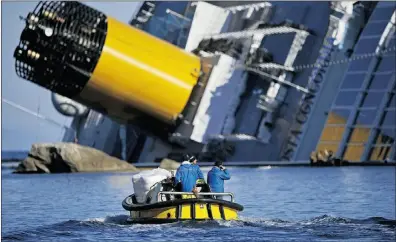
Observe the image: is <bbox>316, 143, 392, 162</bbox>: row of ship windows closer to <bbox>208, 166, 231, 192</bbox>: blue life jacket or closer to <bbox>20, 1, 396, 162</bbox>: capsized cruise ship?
<bbox>20, 1, 396, 162</bbox>: capsized cruise ship

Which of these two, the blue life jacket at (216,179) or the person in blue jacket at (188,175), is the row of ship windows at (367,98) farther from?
the person in blue jacket at (188,175)

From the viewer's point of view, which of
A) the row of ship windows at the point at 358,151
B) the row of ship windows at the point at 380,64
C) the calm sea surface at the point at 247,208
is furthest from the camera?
the row of ship windows at the point at 380,64

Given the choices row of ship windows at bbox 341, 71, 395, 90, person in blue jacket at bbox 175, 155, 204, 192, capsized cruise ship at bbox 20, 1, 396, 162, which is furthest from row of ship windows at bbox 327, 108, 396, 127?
person in blue jacket at bbox 175, 155, 204, 192

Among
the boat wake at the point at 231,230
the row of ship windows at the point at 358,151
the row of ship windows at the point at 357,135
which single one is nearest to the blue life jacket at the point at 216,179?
the boat wake at the point at 231,230

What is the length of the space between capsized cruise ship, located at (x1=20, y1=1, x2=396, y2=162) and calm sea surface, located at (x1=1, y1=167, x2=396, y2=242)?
3.39 m

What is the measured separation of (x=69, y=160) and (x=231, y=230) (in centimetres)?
3205

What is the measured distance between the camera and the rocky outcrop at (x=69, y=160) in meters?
52.5

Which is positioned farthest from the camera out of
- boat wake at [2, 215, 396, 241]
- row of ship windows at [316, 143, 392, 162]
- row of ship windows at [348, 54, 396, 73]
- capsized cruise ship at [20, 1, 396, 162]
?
capsized cruise ship at [20, 1, 396, 162]

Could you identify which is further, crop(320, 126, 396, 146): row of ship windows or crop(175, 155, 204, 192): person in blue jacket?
crop(320, 126, 396, 146): row of ship windows

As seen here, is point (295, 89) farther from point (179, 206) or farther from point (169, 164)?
point (179, 206)

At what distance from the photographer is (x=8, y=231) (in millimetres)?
23422

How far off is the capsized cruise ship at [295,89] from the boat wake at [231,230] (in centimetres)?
2939

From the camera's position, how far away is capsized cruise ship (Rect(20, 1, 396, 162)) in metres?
53.0

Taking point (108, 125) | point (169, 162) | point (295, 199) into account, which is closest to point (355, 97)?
point (169, 162)
